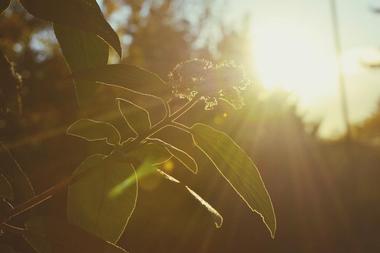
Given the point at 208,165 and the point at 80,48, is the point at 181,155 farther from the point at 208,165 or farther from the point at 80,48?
the point at 208,165

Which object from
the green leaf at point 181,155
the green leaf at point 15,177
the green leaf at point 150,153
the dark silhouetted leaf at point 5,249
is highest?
the green leaf at point 181,155

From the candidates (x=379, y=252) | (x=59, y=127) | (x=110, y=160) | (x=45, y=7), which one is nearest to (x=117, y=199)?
(x=110, y=160)

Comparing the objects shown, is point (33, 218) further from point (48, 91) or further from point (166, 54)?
point (166, 54)

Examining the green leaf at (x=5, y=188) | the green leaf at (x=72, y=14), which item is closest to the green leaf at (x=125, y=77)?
the green leaf at (x=72, y=14)

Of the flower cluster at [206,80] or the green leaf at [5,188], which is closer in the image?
the flower cluster at [206,80]

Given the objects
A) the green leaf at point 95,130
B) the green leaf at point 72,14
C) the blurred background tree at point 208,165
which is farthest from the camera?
the blurred background tree at point 208,165

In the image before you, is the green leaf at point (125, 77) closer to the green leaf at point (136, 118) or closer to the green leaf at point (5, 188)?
the green leaf at point (136, 118)
